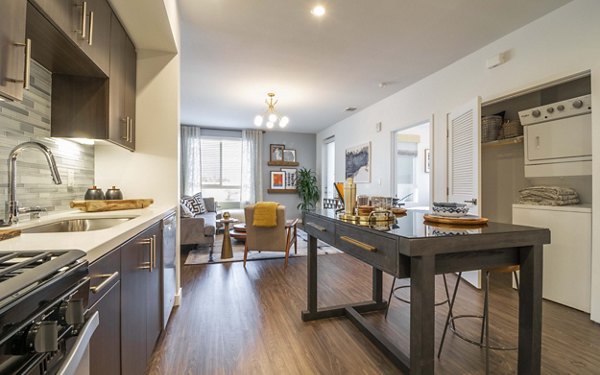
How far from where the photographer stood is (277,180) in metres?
7.58

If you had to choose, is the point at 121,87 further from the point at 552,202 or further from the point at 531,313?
the point at 552,202

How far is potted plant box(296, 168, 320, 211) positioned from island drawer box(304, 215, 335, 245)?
5.20 metres

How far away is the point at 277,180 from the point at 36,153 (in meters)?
6.02

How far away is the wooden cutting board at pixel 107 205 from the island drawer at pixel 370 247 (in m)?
1.52

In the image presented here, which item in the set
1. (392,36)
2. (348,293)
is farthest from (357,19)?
(348,293)

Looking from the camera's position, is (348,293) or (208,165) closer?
(348,293)

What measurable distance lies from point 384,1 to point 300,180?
5.48 metres

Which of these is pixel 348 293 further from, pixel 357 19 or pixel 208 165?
pixel 208 165

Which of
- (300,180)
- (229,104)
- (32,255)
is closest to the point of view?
(32,255)

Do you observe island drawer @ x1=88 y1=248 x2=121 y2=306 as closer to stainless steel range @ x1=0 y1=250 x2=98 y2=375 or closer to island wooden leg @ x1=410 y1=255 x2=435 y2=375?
stainless steel range @ x1=0 y1=250 x2=98 y2=375

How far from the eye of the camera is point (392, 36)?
9.45ft

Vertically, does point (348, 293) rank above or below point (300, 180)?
below

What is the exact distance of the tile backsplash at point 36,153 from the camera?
140 cm

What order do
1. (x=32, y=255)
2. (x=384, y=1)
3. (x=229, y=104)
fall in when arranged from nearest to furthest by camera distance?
(x=32, y=255), (x=384, y=1), (x=229, y=104)
